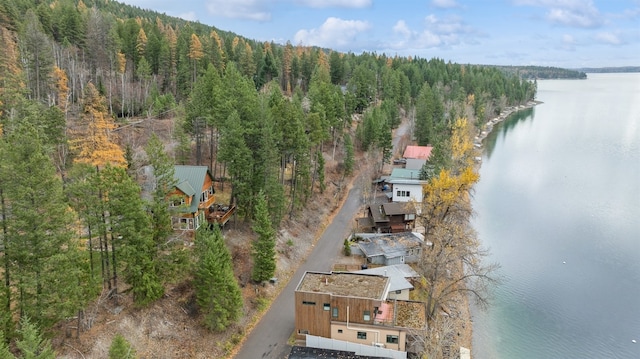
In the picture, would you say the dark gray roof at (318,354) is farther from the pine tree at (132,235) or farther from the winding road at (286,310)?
the pine tree at (132,235)

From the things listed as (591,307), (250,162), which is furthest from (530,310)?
(250,162)

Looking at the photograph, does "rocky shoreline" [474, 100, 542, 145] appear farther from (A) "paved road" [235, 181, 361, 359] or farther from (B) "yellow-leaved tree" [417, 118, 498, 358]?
(A) "paved road" [235, 181, 361, 359]

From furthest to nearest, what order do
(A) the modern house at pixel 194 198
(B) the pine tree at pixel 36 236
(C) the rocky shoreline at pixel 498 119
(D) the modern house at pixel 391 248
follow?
(C) the rocky shoreline at pixel 498 119 < (D) the modern house at pixel 391 248 < (A) the modern house at pixel 194 198 < (B) the pine tree at pixel 36 236

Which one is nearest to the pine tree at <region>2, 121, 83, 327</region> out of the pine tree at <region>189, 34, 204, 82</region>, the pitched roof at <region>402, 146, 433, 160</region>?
the pitched roof at <region>402, 146, 433, 160</region>

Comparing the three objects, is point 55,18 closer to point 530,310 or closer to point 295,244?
point 295,244

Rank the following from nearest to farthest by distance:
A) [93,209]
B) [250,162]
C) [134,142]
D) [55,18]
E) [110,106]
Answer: [93,209] < [250,162] < [134,142] < [110,106] < [55,18]

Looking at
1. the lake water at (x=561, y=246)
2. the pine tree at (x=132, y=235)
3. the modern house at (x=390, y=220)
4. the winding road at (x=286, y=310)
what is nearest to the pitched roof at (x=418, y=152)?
the lake water at (x=561, y=246)

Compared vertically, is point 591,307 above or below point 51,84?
below
